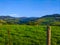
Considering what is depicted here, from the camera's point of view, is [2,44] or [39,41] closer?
[2,44]

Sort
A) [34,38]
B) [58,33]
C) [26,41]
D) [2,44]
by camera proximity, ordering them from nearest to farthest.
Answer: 1. [2,44]
2. [26,41]
3. [34,38]
4. [58,33]

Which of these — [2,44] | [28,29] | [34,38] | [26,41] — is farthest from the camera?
[28,29]

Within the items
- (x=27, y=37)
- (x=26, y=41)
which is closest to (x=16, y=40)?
(x=26, y=41)

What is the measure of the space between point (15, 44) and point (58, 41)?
345 cm

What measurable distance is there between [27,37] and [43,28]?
4.09 meters

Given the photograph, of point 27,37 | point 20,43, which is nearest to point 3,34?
point 27,37

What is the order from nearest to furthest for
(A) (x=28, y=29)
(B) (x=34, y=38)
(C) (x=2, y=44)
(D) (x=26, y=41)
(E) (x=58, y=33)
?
(C) (x=2, y=44), (D) (x=26, y=41), (B) (x=34, y=38), (E) (x=58, y=33), (A) (x=28, y=29)

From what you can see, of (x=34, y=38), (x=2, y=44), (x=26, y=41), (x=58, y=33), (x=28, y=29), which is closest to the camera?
(x=2, y=44)

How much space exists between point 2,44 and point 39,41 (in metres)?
2.79

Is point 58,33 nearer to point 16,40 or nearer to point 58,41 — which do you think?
point 58,41

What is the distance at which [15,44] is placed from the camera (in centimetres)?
1691

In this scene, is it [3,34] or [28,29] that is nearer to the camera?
[3,34]

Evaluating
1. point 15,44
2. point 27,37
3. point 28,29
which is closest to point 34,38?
point 27,37

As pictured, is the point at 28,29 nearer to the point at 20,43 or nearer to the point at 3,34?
the point at 3,34
